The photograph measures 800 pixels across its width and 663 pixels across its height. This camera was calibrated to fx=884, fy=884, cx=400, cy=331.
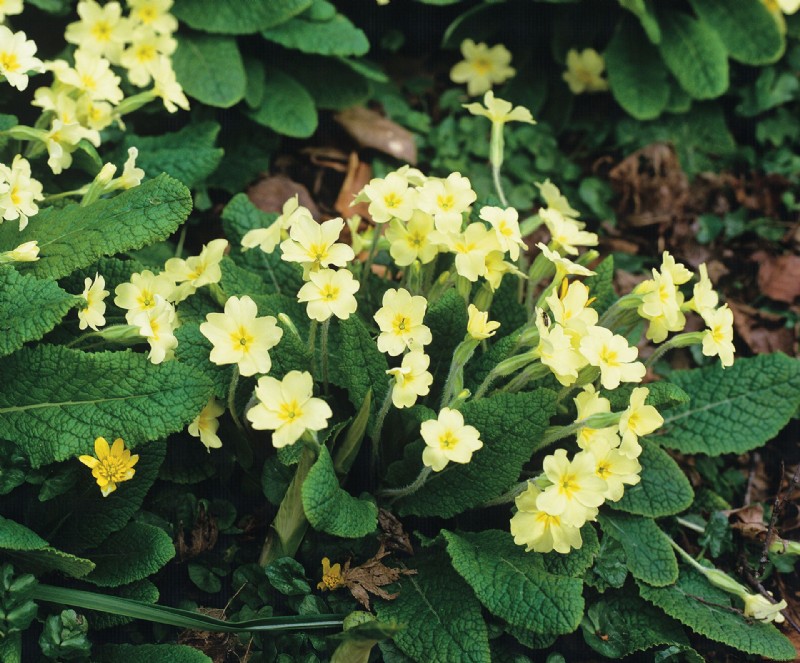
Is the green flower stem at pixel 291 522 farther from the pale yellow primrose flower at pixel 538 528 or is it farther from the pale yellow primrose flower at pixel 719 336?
the pale yellow primrose flower at pixel 719 336

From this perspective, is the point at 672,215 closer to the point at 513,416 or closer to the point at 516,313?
the point at 516,313

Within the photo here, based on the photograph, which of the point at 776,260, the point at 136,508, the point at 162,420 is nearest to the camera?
the point at 162,420

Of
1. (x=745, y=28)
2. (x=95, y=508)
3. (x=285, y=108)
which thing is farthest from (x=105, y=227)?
(x=745, y=28)

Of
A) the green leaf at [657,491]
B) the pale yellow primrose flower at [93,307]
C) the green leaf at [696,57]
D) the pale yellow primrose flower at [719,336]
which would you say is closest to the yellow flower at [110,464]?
the pale yellow primrose flower at [93,307]

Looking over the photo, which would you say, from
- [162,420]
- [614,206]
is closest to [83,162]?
[162,420]

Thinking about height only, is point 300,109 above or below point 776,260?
above

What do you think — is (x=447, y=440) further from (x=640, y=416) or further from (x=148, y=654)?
(x=148, y=654)

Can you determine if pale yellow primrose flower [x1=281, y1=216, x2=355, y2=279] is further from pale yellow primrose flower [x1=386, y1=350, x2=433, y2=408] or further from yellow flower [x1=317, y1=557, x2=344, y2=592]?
yellow flower [x1=317, y1=557, x2=344, y2=592]
